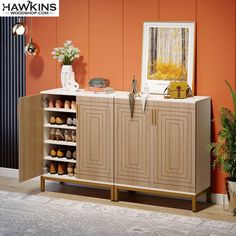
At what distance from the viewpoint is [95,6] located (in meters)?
6.62

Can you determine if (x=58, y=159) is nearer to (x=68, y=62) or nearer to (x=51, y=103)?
(x=51, y=103)

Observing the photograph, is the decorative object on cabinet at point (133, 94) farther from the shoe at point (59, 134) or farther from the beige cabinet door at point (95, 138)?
the shoe at point (59, 134)

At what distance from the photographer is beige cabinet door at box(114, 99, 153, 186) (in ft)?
19.9

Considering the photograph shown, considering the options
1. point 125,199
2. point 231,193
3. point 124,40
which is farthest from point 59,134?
point 231,193

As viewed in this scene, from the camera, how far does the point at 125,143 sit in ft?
20.3

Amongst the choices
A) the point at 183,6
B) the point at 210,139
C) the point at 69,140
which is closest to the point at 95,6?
the point at 183,6

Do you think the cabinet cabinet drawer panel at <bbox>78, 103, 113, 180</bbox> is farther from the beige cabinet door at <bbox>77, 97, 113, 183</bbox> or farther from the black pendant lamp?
the black pendant lamp

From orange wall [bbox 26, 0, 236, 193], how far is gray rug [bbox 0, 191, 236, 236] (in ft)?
2.71

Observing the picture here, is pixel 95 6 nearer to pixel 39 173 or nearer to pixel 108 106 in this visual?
pixel 108 106

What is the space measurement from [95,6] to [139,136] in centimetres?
147

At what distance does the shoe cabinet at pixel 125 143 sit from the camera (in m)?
5.91

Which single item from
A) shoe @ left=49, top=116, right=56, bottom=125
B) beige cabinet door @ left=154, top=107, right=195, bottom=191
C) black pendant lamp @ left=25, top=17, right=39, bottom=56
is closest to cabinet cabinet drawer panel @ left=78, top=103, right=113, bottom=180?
shoe @ left=49, top=116, right=56, bottom=125

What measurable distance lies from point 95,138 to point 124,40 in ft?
3.38

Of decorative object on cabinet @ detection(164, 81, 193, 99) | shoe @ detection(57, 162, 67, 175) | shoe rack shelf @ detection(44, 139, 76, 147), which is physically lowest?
shoe @ detection(57, 162, 67, 175)
